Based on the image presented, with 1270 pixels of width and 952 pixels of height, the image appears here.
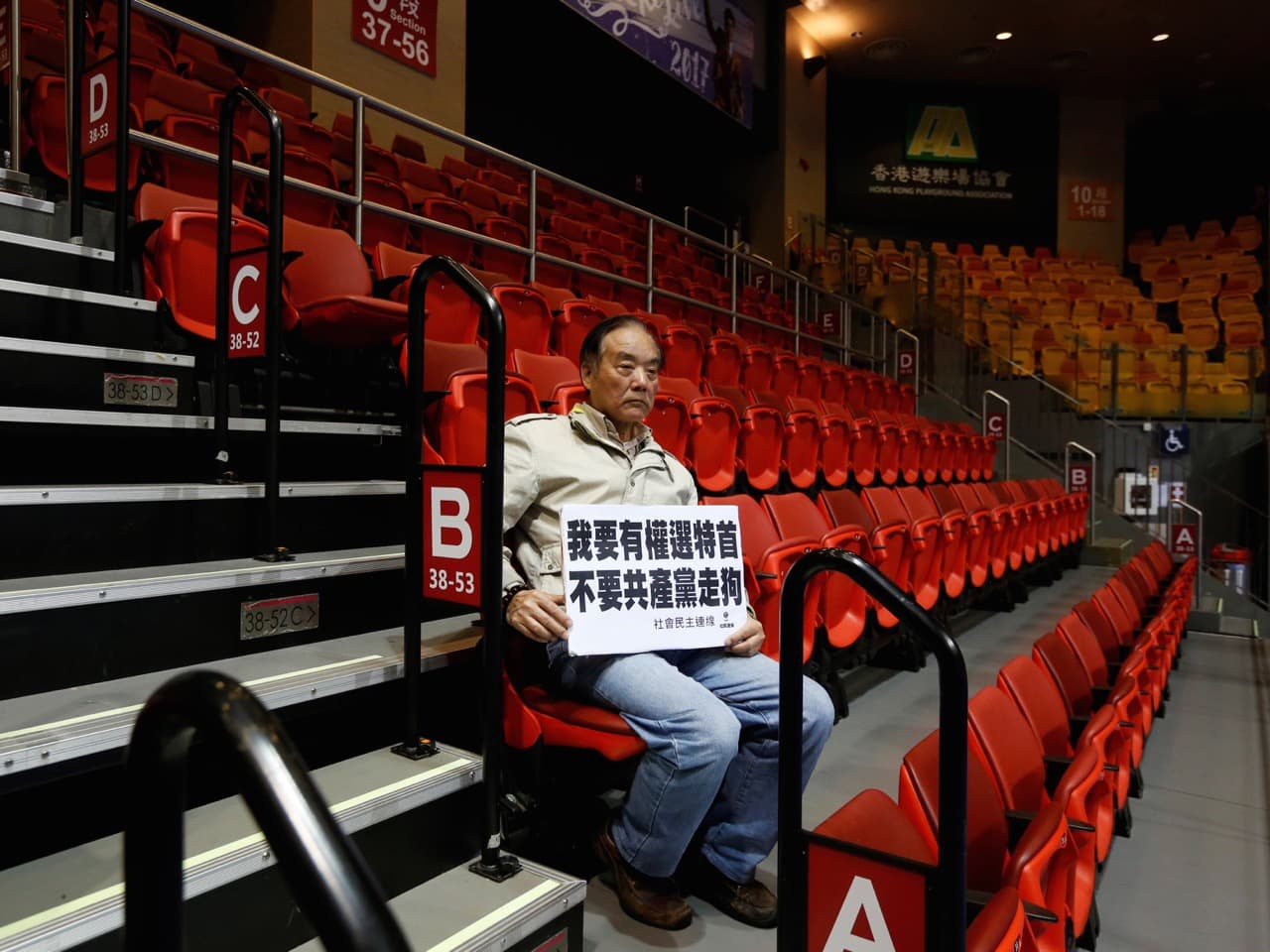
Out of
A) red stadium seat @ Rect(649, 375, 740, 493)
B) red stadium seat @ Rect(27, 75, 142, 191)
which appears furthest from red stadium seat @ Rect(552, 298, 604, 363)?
red stadium seat @ Rect(27, 75, 142, 191)

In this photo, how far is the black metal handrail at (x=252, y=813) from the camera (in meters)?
0.43

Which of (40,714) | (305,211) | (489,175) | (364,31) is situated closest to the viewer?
(40,714)

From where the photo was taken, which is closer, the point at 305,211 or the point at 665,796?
the point at 665,796

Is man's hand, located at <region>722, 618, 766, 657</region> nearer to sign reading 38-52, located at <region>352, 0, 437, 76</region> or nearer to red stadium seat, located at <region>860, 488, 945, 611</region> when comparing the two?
red stadium seat, located at <region>860, 488, 945, 611</region>

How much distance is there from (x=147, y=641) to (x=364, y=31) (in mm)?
5569

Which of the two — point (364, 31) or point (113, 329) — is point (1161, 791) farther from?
point (364, 31)

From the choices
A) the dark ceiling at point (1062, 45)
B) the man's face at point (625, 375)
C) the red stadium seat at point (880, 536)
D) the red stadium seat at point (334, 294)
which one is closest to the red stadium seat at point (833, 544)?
the red stadium seat at point (880, 536)

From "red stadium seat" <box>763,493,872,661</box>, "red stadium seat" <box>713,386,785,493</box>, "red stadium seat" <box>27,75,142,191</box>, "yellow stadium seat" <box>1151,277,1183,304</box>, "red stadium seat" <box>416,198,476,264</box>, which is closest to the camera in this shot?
"red stadium seat" <box>763,493,872,661</box>

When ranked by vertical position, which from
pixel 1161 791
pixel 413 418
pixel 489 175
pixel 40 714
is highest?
pixel 489 175

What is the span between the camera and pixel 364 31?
5.84m

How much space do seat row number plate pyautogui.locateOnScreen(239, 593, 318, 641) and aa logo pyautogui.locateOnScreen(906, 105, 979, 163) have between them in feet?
44.5

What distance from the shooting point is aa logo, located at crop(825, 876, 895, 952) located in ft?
3.18

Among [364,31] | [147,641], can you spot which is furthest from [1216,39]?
[147,641]

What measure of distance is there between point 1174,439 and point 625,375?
8309 millimetres
